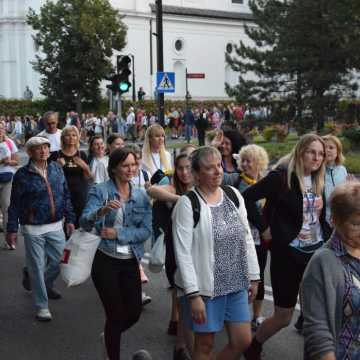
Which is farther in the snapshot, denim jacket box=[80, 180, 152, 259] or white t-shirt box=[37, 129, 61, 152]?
white t-shirt box=[37, 129, 61, 152]

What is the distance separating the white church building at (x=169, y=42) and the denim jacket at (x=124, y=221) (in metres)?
55.0

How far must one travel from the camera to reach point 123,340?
632 cm

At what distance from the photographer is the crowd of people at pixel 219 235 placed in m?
3.05

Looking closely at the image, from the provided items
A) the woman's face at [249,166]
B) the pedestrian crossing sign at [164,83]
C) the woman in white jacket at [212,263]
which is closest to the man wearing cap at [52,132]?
the woman's face at [249,166]

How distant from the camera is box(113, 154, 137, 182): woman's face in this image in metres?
5.10

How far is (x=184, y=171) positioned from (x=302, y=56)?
23949mm

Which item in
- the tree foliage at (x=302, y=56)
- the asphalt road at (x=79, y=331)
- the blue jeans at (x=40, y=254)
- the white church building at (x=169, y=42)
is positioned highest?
the white church building at (x=169, y=42)

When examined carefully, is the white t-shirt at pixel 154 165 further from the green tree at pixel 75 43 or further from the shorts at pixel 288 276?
the green tree at pixel 75 43

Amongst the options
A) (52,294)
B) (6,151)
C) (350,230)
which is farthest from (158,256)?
(6,151)

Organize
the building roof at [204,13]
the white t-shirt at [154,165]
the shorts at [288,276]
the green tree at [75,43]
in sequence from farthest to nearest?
the building roof at [204,13] → the green tree at [75,43] → the white t-shirt at [154,165] → the shorts at [288,276]

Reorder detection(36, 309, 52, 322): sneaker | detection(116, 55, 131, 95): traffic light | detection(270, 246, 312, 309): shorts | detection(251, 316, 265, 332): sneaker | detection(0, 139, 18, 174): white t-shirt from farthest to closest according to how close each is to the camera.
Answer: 1. detection(116, 55, 131, 95): traffic light
2. detection(0, 139, 18, 174): white t-shirt
3. detection(36, 309, 52, 322): sneaker
4. detection(251, 316, 265, 332): sneaker
5. detection(270, 246, 312, 309): shorts

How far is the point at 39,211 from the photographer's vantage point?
6.74m

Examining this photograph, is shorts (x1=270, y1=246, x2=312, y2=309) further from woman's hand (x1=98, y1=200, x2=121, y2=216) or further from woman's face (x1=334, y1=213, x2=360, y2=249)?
woman's face (x1=334, y1=213, x2=360, y2=249)

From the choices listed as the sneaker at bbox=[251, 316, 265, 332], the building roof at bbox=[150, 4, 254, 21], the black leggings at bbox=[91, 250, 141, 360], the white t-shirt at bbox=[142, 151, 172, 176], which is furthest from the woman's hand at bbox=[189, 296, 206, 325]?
the building roof at bbox=[150, 4, 254, 21]
